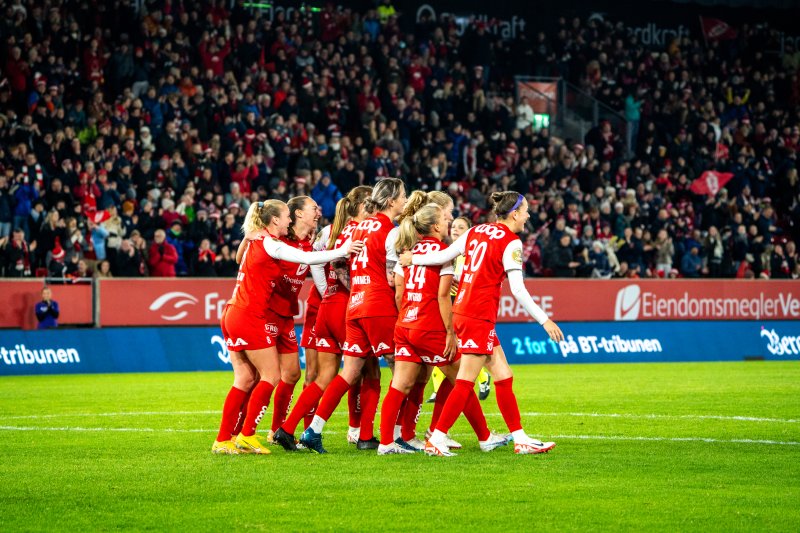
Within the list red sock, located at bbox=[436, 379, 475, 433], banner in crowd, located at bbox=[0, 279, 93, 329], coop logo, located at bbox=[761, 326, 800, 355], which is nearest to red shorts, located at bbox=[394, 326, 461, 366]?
red sock, located at bbox=[436, 379, 475, 433]

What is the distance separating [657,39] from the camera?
41500 mm

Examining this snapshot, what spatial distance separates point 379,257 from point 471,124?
73.1 feet

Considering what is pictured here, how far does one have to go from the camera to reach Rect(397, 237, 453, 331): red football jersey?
34.8 feet

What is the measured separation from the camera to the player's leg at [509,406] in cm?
1061

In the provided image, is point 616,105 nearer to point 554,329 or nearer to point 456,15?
point 456,15

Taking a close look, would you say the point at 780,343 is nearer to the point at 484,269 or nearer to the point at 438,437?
the point at 484,269

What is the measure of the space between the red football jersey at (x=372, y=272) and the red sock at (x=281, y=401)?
977 mm

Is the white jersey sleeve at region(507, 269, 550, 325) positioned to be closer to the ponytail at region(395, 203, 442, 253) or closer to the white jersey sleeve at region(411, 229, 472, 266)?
the white jersey sleeve at region(411, 229, 472, 266)

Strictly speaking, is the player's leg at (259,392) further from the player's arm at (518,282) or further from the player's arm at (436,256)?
the player's arm at (518,282)

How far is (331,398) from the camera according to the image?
10.8m

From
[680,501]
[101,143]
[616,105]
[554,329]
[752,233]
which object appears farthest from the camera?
[616,105]

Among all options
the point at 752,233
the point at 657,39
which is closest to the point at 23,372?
the point at 752,233

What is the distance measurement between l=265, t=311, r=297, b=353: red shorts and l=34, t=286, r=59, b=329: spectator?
39.8 ft

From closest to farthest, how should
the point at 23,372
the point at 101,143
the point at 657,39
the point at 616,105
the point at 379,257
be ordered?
the point at 379,257, the point at 23,372, the point at 101,143, the point at 616,105, the point at 657,39
